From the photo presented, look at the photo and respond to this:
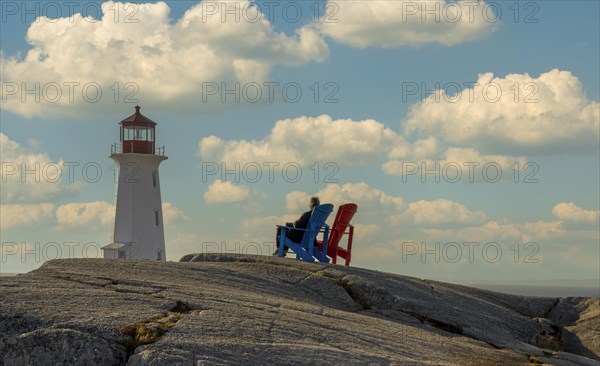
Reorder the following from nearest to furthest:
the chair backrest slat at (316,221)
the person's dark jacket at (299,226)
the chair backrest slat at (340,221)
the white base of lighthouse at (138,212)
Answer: the chair backrest slat at (316,221), the person's dark jacket at (299,226), the chair backrest slat at (340,221), the white base of lighthouse at (138,212)

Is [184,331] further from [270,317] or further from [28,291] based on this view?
[28,291]

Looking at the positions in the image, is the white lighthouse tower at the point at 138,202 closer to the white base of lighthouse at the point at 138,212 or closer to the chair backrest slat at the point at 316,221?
the white base of lighthouse at the point at 138,212

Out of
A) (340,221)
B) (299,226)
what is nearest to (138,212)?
(340,221)

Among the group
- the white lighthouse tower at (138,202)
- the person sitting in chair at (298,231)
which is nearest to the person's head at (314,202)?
the person sitting in chair at (298,231)

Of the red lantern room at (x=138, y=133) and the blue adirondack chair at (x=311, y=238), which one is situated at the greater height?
the red lantern room at (x=138, y=133)

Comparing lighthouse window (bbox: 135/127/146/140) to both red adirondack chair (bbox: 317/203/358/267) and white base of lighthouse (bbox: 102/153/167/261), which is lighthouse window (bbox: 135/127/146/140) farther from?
red adirondack chair (bbox: 317/203/358/267)

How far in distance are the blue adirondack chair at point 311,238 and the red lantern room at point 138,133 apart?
2625 centimetres

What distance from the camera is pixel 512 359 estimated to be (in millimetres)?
15016

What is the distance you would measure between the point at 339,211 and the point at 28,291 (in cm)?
1163

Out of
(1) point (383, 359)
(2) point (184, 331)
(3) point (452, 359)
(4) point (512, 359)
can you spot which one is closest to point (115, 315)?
(2) point (184, 331)

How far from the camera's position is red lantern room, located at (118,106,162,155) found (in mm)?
48281

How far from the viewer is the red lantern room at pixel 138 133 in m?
48.3

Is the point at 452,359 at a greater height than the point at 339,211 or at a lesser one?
lesser

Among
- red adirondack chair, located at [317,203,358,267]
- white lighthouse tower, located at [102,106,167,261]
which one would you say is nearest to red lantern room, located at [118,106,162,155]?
white lighthouse tower, located at [102,106,167,261]
